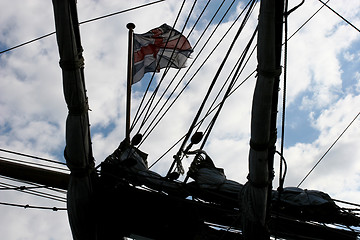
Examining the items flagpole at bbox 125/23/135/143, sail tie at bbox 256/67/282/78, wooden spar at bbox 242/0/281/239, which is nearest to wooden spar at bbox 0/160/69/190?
flagpole at bbox 125/23/135/143

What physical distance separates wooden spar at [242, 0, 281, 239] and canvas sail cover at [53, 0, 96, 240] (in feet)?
7.19

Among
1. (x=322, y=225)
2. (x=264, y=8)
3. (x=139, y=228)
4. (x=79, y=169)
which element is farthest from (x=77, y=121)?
(x=322, y=225)

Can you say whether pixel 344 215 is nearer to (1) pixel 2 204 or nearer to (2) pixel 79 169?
(2) pixel 79 169

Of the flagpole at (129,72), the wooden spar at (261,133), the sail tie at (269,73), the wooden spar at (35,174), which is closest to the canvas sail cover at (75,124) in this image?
the wooden spar at (35,174)

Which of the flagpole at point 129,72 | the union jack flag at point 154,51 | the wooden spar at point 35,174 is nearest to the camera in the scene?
the wooden spar at point 35,174

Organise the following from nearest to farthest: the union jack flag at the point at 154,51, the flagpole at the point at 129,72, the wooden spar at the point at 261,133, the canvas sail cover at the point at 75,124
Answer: the wooden spar at the point at 261,133 → the canvas sail cover at the point at 75,124 → the flagpole at the point at 129,72 → the union jack flag at the point at 154,51

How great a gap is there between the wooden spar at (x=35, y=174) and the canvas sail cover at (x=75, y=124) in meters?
1.55

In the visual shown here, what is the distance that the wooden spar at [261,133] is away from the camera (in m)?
5.75

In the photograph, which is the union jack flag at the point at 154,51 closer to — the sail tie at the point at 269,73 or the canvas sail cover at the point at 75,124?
the canvas sail cover at the point at 75,124

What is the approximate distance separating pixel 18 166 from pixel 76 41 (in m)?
2.98

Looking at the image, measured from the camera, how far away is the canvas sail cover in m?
6.29

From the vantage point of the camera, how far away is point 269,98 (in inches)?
229

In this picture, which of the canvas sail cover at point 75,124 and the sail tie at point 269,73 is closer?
the sail tie at point 269,73

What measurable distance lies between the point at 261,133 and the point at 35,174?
4.27 metres
